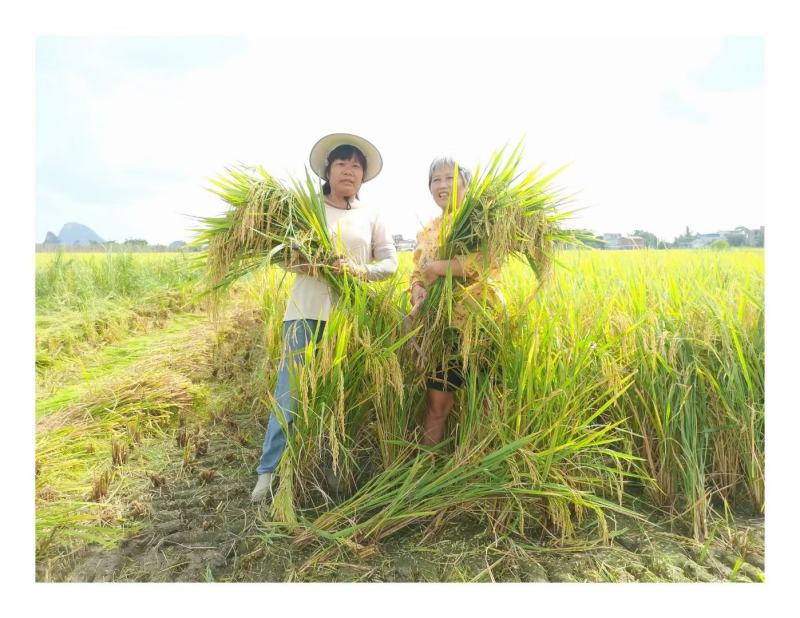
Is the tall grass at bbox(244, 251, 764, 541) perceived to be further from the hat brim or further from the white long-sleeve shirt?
the hat brim

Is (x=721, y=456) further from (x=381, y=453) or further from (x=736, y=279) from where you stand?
(x=381, y=453)

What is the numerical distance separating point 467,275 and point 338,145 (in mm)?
889

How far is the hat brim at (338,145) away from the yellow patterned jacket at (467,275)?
0.46 metres

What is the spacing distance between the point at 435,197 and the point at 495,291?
1.59ft

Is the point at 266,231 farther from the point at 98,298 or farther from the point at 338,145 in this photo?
the point at 98,298

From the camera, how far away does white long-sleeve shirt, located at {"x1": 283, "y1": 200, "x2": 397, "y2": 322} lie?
212 cm

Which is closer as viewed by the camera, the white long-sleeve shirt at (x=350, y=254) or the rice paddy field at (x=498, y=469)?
the rice paddy field at (x=498, y=469)

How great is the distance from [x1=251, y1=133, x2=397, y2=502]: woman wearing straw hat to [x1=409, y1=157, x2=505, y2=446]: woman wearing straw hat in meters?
0.20

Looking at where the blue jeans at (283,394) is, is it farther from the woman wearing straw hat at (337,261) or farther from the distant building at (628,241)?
the distant building at (628,241)

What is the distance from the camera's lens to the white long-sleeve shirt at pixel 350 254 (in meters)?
2.12

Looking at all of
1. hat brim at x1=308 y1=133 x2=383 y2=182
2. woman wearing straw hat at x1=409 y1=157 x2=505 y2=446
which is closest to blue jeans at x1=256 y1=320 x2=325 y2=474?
woman wearing straw hat at x1=409 y1=157 x2=505 y2=446

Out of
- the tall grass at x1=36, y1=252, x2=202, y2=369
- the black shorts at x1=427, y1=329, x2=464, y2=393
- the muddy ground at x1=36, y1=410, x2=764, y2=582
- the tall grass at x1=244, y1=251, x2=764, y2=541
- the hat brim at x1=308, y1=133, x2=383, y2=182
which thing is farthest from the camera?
the tall grass at x1=36, y1=252, x2=202, y2=369

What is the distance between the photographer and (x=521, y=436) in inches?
76.7

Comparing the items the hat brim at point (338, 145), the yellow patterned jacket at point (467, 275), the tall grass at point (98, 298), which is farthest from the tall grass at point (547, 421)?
the tall grass at point (98, 298)
